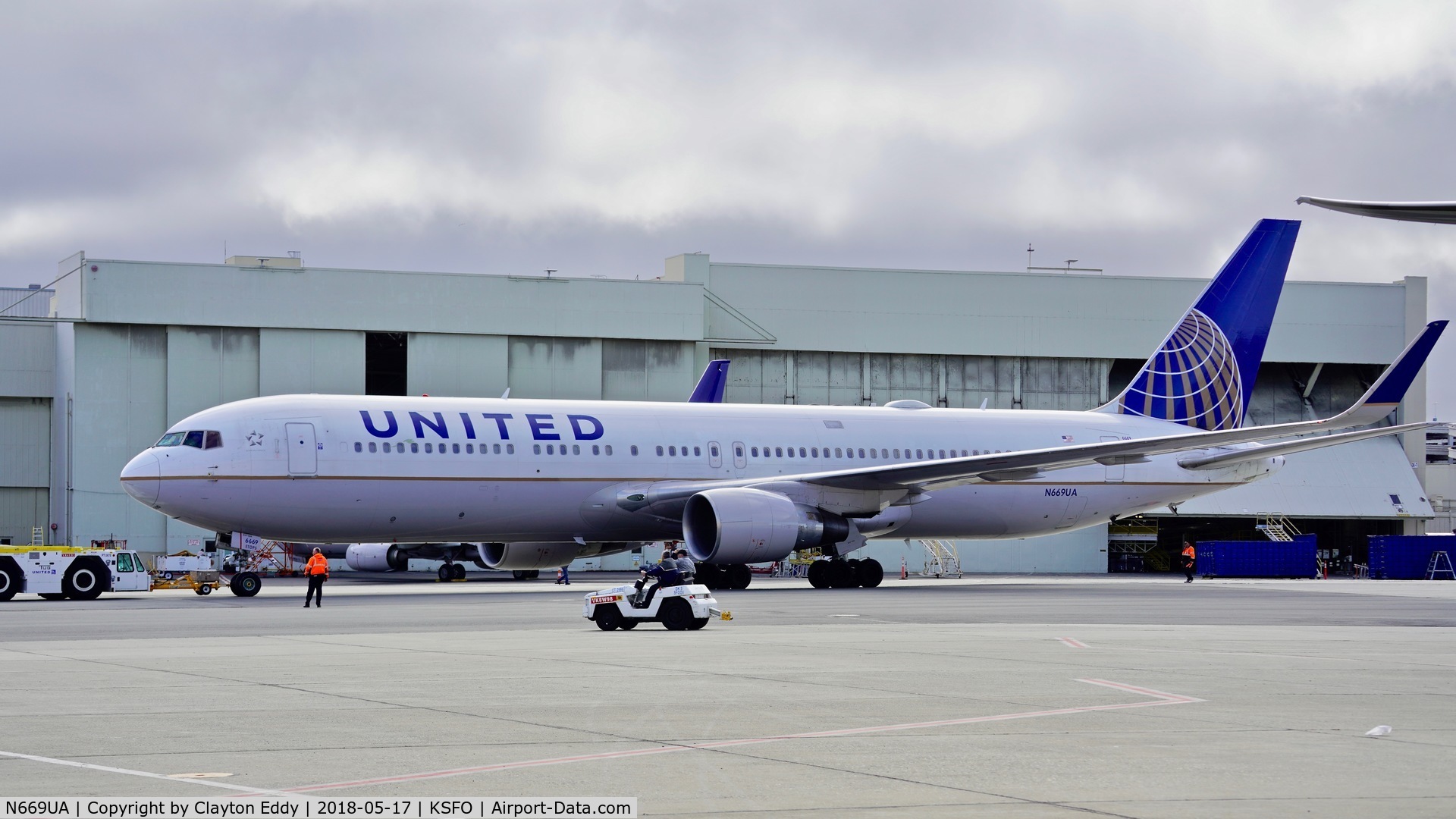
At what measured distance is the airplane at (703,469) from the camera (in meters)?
29.8

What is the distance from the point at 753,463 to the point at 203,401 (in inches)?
919

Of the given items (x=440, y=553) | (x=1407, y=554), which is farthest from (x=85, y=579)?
(x=1407, y=554)

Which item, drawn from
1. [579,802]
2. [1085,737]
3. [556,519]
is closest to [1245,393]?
[556,519]

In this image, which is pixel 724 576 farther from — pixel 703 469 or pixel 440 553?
pixel 440 553

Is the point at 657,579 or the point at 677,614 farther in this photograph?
the point at 657,579

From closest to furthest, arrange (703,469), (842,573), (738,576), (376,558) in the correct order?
(738,576)
(703,469)
(842,573)
(376,558)

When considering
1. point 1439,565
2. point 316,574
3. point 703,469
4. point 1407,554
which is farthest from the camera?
point 1407,554

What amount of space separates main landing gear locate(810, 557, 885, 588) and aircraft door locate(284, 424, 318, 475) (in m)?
11.0

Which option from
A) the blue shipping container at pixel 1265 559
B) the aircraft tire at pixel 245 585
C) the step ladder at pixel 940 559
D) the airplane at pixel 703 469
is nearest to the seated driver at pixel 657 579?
the airplane at pixel 703 469

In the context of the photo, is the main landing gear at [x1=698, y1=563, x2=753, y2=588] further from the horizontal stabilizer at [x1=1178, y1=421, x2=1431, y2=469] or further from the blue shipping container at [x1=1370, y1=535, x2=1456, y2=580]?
the blue shipping container at [x1=1370, y1=535, x2=1456, y2=580]

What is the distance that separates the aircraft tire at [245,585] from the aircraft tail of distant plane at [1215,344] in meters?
22.5

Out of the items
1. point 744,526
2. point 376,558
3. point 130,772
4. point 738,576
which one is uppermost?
point 744,526

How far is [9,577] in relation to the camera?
1154 inches

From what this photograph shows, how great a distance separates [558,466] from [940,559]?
82.2 feet
